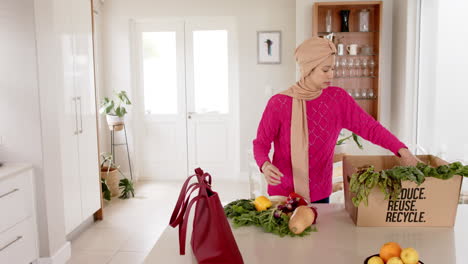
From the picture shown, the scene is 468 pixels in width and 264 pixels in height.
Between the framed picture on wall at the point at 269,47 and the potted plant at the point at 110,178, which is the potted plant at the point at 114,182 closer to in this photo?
the potted plant at the point at 110,178

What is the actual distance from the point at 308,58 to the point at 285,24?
3.88m

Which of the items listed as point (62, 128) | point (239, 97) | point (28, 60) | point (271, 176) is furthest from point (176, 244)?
point (239, 97)

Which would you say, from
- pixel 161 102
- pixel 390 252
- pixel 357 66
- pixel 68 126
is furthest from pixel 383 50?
pixel 390 252

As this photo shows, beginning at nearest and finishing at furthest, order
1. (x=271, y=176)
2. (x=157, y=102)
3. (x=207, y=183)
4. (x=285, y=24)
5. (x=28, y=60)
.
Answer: (x=207, y=183) → (x=271, y=176) → (x=28, y=60) → (x=285, y=24) → (x=157, y=102)

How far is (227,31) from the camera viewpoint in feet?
19.8

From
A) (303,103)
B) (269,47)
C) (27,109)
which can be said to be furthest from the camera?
(269,47)

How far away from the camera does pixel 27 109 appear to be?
323 cm

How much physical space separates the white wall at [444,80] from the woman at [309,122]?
71.1 inches

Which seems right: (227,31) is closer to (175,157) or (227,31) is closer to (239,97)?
(239,97)

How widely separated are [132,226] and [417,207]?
3.26 meters

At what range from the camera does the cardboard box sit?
1678 millimetres

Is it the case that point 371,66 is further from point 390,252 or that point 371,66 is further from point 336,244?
point 390,252

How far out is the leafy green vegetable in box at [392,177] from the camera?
1.63 metres

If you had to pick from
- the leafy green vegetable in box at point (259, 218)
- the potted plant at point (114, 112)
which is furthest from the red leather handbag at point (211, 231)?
the potted plant at point (114, 112)
